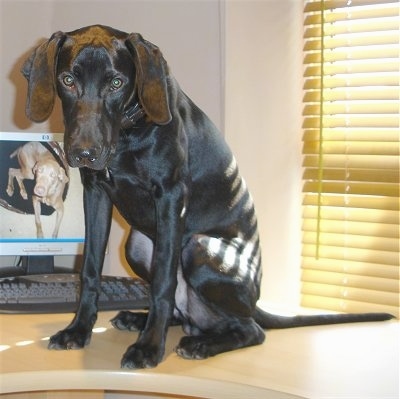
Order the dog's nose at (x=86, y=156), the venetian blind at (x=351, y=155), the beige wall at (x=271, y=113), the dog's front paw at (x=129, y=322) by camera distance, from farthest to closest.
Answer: the beige wall at (x=271, y=113) → the venetian blind at (x=351, y=155) → the dog's front paw at (x=129, y=322) → the dog's nose at (x=86, y=156)

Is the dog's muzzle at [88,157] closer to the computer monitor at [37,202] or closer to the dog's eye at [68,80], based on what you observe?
the dog's eye at [68,80]

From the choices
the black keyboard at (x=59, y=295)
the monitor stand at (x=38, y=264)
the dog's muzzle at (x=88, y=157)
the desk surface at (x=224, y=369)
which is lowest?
the desk surface at (x=224, y=369)

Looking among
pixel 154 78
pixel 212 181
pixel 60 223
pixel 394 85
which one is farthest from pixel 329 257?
pixel 154 78

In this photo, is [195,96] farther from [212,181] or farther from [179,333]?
[179,333]

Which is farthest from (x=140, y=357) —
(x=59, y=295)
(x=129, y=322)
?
(x=59, y=295)

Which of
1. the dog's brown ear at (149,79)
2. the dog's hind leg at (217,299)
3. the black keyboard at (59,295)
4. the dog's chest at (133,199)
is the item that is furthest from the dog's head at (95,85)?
the black keyboard at (59,295)

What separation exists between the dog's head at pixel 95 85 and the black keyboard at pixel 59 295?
21.4 inches

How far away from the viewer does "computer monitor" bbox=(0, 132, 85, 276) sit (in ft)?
6.37

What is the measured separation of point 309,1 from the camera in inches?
81.0

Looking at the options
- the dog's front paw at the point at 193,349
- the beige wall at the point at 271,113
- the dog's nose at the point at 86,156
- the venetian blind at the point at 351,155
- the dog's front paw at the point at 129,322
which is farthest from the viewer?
the beige wall at the point at 271,113

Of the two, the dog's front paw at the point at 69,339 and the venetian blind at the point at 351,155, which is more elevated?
the venetian blind at the point at 351,155

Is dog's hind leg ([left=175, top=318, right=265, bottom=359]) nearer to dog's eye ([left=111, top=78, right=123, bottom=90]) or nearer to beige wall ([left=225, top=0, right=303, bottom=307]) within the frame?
dog's eye ([left=111, top=78, right=123, bottom=90])

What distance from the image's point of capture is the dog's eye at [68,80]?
1.27 meters

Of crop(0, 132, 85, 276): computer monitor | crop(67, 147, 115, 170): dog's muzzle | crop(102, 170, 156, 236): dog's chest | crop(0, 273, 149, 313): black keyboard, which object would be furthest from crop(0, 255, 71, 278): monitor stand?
crop(67, 147, 115, 170): dog's muzzle
